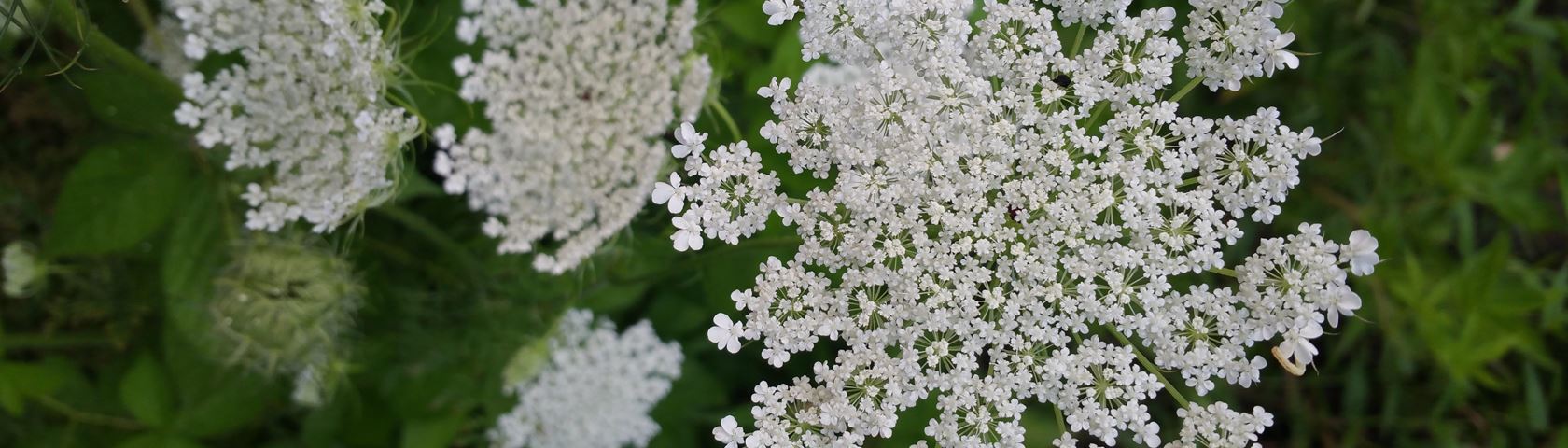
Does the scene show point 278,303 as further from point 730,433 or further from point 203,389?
point 730,433

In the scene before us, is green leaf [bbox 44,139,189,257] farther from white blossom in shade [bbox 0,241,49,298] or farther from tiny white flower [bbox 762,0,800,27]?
tiny white flower [bbox 762,0,800,27]

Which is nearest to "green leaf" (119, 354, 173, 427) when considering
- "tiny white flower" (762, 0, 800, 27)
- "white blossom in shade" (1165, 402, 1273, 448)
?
"tiny white flower" (762, 0, 800, 27)

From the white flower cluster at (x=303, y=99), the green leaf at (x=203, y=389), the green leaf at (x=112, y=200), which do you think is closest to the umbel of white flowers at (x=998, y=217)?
the white flower cluster at (x=303, y=99)

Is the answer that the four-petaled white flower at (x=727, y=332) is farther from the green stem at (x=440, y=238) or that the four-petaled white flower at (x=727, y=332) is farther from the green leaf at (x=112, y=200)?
the green leaf at (x=112, y=200)

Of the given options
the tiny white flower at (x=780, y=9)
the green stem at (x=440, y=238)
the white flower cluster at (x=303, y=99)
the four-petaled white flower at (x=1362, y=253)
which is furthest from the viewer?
the green stem at (x=440, y=238)

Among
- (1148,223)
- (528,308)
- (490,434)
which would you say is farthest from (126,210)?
(1148,223)

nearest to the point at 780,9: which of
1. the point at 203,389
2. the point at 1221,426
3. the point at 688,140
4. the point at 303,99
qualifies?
the point at 688,140
